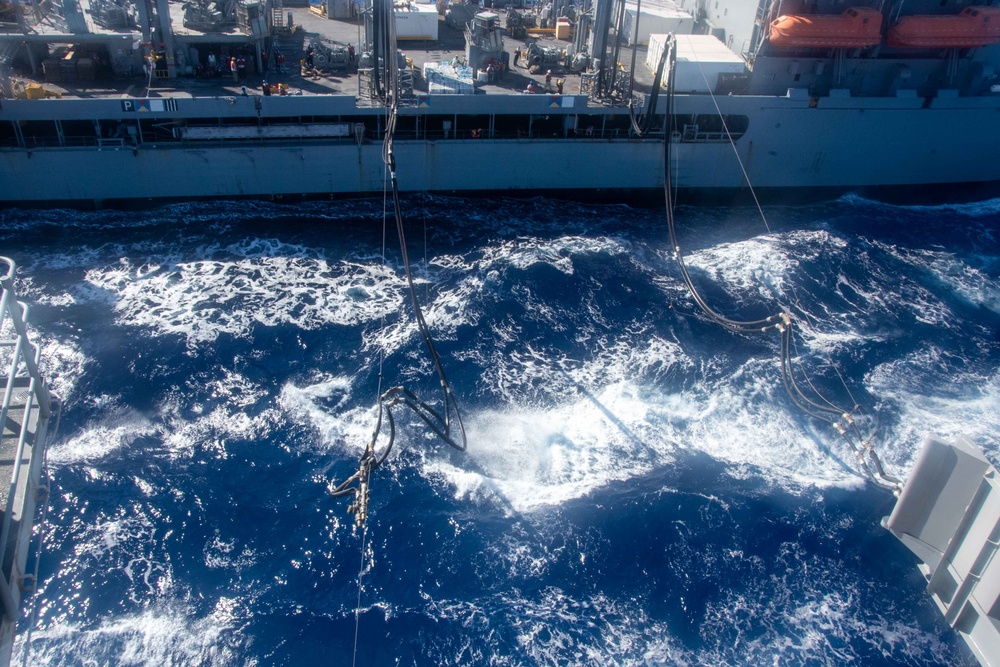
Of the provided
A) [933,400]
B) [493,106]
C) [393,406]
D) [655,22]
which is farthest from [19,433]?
[655,22]

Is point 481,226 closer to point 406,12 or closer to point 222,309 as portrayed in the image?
point 222,309

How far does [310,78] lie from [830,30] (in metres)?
24.6

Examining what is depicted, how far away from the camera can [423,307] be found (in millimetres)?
26500

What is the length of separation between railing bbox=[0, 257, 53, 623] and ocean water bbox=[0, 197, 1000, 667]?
629 centimetres

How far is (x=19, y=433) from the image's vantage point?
6633mm

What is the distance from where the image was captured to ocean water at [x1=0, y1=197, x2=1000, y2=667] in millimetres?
15758

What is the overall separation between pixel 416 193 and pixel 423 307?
10106 mm

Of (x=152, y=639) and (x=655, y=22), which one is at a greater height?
(x=655, y=22)

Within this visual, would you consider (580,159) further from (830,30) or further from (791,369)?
(791,369)

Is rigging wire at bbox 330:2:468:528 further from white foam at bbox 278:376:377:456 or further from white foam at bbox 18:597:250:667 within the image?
white foam at bbox 18:597:250:667

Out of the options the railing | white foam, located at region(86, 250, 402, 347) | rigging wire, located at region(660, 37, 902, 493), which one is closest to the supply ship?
rigging wire, located at region(660, 37, 902, 493)

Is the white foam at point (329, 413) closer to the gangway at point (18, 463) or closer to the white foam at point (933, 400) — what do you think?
the gangway at point (18, 463)

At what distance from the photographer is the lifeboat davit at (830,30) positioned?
1256 inches

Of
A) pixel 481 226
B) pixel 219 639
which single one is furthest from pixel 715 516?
pixel 481 226
